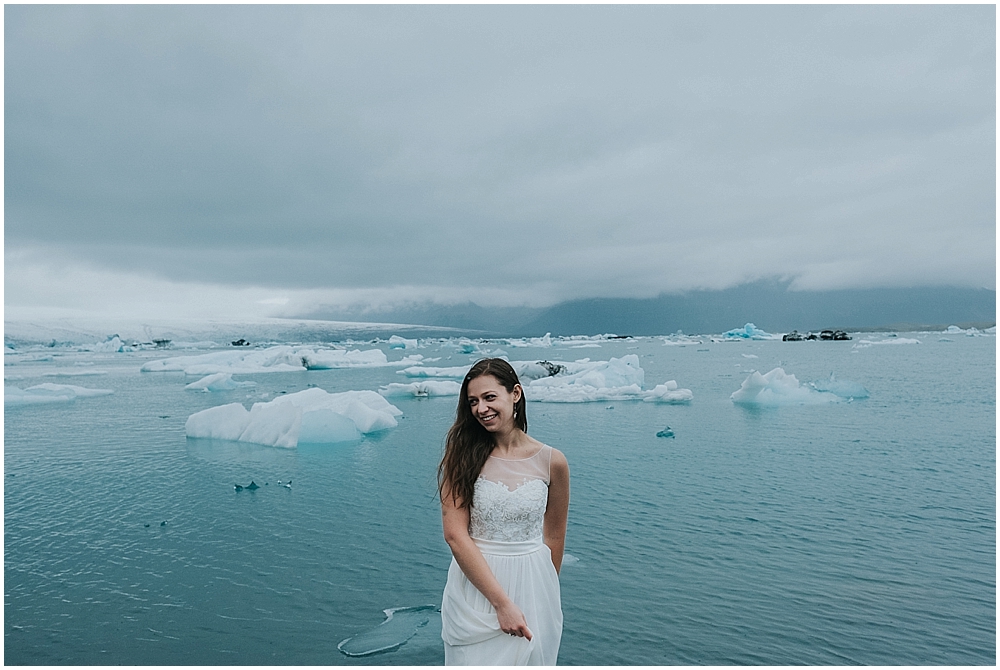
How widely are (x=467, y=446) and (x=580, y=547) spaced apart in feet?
14.6

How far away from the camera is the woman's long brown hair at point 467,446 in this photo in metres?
2.15

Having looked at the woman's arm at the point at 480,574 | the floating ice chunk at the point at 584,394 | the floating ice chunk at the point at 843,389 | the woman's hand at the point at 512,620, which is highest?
the woman's arm at the point at 480,574

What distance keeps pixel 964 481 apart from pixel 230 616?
886 cm

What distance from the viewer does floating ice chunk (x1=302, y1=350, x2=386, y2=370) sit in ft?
105

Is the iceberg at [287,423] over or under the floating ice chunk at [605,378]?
under

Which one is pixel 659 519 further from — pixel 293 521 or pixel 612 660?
pixel 293 521

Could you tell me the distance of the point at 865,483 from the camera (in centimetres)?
875

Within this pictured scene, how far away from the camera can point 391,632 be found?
4629 mm

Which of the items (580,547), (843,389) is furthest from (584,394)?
(580,547)

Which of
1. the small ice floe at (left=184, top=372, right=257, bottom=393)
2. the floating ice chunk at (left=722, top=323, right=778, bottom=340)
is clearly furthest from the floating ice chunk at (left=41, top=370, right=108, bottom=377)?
the floating ice chunk at (left=722, top=323, right=778, bottom=340)

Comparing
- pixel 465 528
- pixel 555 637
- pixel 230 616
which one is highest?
pixel 465 528

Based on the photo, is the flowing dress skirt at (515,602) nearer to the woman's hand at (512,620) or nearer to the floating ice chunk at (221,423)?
the woman's hand at (512,620)

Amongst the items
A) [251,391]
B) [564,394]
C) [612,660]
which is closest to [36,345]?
[251,391]

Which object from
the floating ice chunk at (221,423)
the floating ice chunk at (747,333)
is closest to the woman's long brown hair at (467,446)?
the floating ice chunk at (221,423)
